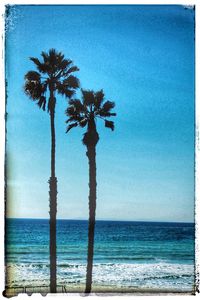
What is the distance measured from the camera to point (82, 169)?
52.5 feet

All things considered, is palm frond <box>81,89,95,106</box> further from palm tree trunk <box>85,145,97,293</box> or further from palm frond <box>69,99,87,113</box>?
palm tree trunk <box>85,145,97,293</box>

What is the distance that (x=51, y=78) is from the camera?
1606cm

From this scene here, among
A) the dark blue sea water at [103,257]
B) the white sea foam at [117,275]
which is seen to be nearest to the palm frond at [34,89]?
the dark blue sea water at [103,257]

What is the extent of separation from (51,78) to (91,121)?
25.7 inches

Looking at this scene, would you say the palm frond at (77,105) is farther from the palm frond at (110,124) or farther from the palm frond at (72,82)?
the palm frond at (110,124)

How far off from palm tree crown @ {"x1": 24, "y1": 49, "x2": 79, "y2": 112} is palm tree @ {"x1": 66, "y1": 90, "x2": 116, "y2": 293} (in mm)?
172

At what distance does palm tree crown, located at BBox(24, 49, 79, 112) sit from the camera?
15930 mm

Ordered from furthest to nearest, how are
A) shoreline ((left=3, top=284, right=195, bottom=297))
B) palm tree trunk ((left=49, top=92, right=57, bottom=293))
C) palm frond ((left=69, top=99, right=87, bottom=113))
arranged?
palm frond ((left=69, top=99, right=87, bottom=113)) < palm tree trunk ((left=49, top=92, right=57, bottom=293)) < shoreline ((left=3, top=284, right=195, bottom=297))

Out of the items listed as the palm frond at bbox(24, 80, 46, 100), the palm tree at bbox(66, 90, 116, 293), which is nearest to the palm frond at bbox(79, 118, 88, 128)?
the palm tree at bbox(66, 90, 116, 293)

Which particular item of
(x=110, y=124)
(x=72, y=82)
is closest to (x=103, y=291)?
(x=110, y=124)

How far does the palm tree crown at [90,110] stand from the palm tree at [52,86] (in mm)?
145

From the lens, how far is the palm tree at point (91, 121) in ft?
52.5

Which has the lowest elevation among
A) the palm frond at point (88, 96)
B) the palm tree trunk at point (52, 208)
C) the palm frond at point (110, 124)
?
the palm tree trunk at point (52, 208)

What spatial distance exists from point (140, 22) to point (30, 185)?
2.16 metres
